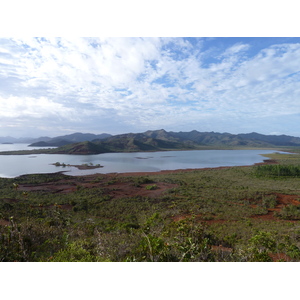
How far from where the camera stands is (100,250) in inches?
166

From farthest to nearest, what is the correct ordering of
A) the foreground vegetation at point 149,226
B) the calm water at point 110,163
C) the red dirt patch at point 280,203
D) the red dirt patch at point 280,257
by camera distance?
the calm water at point 110,163, the red dirt patch at point 280,203, the red dirt patch at point 280,257, the foreground vegetation at point 149,226

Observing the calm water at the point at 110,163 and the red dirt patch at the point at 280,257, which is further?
the calm water at the point at 110,163

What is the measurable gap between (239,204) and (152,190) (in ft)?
29.4

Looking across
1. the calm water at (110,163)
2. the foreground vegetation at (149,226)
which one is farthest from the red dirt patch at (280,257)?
the calm water at (110,163)

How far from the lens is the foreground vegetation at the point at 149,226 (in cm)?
379

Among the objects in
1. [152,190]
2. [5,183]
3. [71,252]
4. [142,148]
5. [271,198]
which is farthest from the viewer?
[142,148]

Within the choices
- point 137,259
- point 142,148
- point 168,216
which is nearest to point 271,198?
point 168,216

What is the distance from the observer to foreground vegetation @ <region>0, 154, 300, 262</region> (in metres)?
3.79

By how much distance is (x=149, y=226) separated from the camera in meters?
6.30

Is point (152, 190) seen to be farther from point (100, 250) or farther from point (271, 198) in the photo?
point (100, 250)

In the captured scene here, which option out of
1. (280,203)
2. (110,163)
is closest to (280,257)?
(280,203)

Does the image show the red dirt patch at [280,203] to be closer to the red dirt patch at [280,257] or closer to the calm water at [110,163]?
the red dirt patch at [280,257]

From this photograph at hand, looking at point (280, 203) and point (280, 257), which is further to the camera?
point (280, 203)

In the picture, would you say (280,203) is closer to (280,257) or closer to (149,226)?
(280,257)
